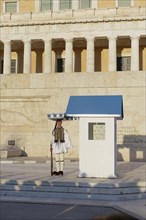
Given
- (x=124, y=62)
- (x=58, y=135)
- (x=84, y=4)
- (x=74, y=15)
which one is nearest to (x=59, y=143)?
(x=58, y=135)

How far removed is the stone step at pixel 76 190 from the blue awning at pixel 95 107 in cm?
284

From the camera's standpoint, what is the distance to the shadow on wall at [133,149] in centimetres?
2581

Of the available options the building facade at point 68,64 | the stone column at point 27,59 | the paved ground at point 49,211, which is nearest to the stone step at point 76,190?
the paved ground at point 49,211

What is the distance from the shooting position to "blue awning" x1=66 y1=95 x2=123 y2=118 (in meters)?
15.1

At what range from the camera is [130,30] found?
3856 cm

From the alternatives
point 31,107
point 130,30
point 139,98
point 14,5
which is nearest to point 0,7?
point 14,5

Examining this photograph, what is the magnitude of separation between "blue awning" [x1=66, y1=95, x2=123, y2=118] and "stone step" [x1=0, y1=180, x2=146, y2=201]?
284cm

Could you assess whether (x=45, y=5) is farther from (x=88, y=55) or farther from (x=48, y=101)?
(x=48, y=101)

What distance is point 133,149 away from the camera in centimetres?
2583

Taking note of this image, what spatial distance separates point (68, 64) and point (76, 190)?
2702 centimetres

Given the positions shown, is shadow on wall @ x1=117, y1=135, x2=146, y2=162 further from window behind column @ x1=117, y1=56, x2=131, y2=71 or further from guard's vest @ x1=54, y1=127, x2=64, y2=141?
window behind column @ x1=117, y1=56, x2=131, y2=71

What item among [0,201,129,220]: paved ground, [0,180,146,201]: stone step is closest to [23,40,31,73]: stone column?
[0,180,146,201]: stone step

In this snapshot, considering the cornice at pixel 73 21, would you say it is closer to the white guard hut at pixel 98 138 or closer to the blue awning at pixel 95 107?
the blue awning at pixel 95 107

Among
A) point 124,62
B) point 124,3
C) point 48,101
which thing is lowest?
point 48,101
